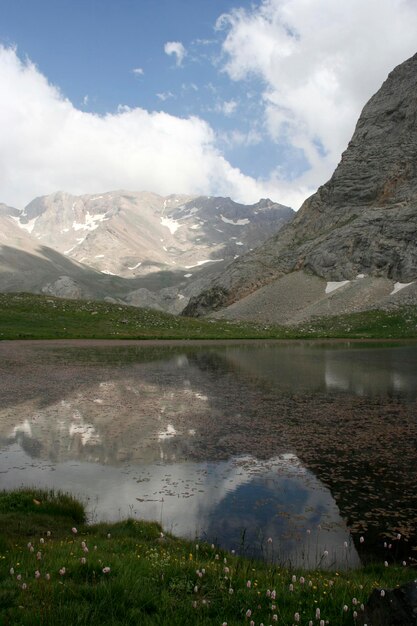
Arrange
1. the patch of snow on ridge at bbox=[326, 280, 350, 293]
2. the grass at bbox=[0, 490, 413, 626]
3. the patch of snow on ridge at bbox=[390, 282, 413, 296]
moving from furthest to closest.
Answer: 1. the patch of snow on ridge at bbox=[326, 280, 350, 293]
2. the patch of snow on ridge at bbox=[390, 282, 413, 296]
3. the grass at bbox=[0, 490, 413, 626]

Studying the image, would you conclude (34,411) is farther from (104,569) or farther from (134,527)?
(104,569)

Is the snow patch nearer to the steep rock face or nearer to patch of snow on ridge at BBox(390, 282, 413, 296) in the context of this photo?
patch of snow on ridge at BBox(390, 282, 413, 296)

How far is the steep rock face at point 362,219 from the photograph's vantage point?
138500 mm

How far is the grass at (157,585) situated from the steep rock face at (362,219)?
12901 cm

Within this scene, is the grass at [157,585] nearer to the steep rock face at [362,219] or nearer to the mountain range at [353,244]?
the mountain range at [353,244]

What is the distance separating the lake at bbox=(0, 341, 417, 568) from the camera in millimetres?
11828

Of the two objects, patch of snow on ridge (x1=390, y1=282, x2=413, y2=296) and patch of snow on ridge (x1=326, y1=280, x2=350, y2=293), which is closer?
patch of snow on ridge (x1=390, y1=282, x2=413, y2=296)

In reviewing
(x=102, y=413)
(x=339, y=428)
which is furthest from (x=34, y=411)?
(x=339, y=428)

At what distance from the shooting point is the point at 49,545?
9.31m

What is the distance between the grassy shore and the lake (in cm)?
4342

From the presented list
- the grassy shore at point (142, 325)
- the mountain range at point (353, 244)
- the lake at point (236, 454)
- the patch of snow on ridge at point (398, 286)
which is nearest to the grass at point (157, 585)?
the lake at point (236, 454)

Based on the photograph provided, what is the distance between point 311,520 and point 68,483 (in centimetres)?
736

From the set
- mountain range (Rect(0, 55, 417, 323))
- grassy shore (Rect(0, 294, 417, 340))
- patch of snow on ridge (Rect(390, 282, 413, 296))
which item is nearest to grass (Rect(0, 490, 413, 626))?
grassy shore (Rect(0, 294, 417, 340))

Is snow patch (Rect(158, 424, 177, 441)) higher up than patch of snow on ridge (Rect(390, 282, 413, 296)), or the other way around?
patch of snow on ridge (Rect(390, 282, 413, 296))
